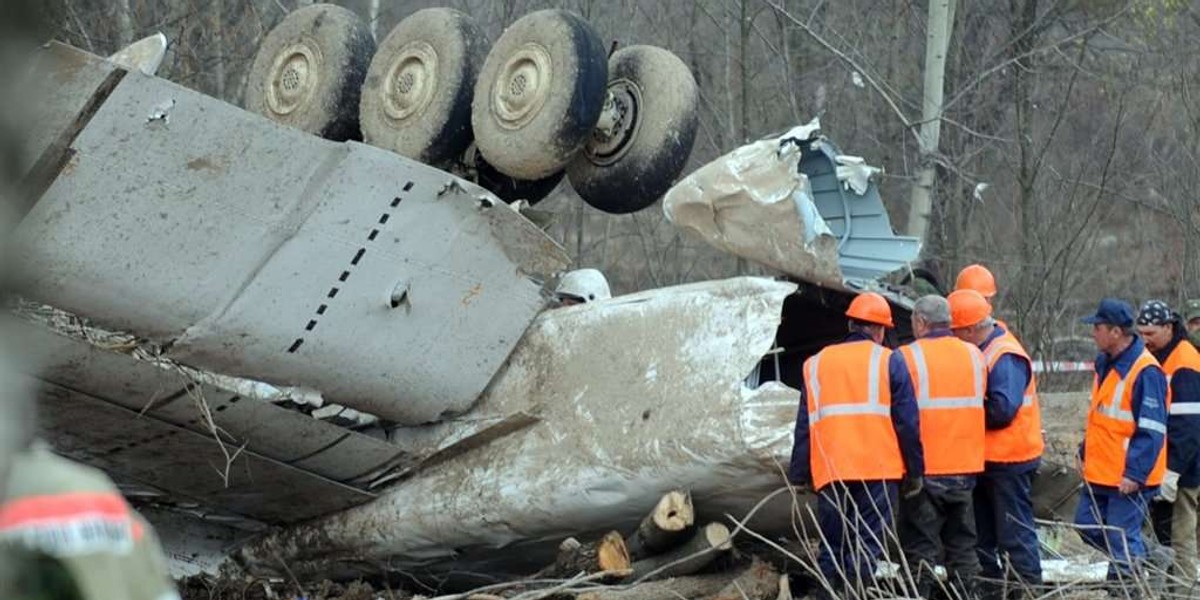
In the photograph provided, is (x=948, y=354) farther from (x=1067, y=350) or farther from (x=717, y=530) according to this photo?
(x=1067, y=350)


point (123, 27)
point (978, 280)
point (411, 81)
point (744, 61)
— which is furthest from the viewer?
point (744, 61)

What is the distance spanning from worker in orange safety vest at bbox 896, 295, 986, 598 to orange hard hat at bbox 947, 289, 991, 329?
0.39m

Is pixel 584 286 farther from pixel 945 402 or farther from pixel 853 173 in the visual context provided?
pixel 945 402

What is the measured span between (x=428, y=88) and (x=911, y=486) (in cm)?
284

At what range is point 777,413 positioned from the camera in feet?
20.1

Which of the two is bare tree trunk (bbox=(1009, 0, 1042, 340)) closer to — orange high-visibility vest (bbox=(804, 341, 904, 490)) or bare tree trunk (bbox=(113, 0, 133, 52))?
bare tree trunk (bbox=(113, 0, 133, 52))

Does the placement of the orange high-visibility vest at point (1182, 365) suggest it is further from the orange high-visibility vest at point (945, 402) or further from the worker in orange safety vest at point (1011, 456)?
the orange high-visibility vest at point (945, 402)

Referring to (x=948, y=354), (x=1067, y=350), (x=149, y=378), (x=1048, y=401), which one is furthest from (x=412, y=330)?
(x=1067, y=350)

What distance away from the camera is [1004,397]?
6.40m

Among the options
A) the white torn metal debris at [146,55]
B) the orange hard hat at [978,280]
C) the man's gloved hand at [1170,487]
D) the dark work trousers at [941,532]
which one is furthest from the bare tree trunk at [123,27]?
the man's gloved hand at [1170,487]

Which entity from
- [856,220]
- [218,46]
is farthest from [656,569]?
[218,46]

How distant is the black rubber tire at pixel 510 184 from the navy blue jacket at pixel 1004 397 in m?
2.19

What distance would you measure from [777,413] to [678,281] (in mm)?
10963

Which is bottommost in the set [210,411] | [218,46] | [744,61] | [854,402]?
[210,411]
